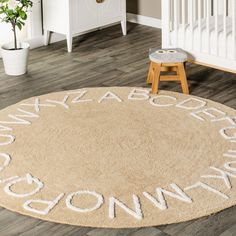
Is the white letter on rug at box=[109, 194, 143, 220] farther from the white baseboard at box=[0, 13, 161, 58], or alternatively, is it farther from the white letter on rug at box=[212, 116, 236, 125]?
the white baseboard at box=[0, 13, 161, 58]

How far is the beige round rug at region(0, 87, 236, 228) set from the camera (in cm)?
321

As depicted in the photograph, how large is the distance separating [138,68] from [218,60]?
707 mm

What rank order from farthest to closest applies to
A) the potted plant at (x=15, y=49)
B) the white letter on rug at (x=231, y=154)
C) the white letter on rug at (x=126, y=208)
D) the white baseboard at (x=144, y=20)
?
the white baseboard at (x=144, y=20), the potted plant at (x=15, y=49), the white letter on rug at (x=231, y=154), the white letter on rug at (x=126, y=208)

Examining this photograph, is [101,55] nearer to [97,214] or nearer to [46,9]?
[46,9]

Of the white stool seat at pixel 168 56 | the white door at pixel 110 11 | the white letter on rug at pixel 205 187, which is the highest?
the white door at pixel 110 11

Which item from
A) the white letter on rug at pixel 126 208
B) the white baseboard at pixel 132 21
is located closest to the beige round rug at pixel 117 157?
the white letter on rug at pixel 126 208

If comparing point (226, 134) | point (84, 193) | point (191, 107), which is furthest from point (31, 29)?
point (84, 193)

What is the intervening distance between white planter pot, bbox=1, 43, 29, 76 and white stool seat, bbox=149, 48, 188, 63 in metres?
0.91

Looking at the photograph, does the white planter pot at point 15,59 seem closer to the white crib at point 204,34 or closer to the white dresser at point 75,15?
the white dresser at point 75,15

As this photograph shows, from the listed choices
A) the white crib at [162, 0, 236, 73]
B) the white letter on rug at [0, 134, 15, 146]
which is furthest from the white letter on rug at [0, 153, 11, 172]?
the white crib at [162, 0, 236, 73]

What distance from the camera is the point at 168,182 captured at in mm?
3420

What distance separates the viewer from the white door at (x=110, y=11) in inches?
221

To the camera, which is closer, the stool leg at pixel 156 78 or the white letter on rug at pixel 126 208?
the white letter on rug at pixel 126 208

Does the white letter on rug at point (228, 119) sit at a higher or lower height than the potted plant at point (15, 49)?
lower
